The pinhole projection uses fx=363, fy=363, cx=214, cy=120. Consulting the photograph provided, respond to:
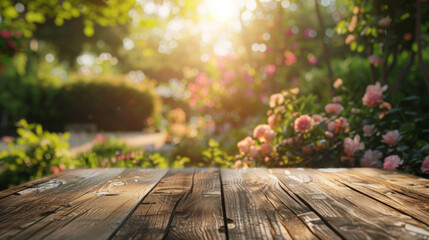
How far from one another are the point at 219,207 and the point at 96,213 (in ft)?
1.36

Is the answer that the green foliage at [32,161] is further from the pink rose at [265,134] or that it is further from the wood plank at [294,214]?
the wood plank at [294,214]

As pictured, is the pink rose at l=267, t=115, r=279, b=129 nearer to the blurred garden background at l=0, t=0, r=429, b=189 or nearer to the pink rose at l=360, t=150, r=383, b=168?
the blurred garden background at l=0, t=0, r=429, b=189

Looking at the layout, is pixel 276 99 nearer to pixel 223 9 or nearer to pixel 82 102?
pixel 223 9

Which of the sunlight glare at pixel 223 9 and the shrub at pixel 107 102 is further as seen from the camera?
the shrub at pixel 107 102

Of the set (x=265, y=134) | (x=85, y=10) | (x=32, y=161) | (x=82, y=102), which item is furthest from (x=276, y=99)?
(x=82, y=102)

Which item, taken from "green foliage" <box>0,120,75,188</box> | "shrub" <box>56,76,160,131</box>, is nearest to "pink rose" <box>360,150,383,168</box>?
"green foliage" <box>0,120,75,188</box>

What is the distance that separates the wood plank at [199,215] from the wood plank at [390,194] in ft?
2.04

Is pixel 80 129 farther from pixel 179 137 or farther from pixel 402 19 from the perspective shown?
pixel 402 19

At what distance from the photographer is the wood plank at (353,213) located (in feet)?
3.34

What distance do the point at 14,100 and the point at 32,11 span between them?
5629mm

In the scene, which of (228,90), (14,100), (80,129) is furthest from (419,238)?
(14,100)

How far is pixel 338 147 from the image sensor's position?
3053 mm

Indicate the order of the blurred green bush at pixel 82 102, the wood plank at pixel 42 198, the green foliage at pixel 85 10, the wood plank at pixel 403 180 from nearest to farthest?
1. the wood plank at pixel 42 198
2. the wood plank at pixel 403 180
3. the green foliage at pixel 85 10
4. the blurred green bush at pixel 82 102

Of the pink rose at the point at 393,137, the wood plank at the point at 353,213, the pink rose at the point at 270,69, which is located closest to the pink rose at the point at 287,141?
the pink rose at the point at 393,137
